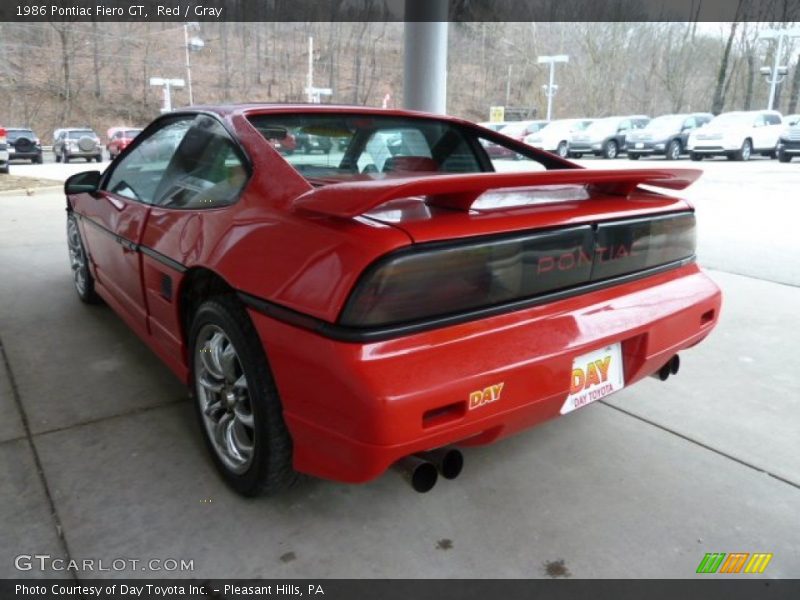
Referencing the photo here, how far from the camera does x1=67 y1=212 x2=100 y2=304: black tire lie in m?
4.01

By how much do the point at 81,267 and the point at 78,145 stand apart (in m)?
22.4

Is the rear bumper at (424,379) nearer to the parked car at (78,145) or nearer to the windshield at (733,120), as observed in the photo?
the windshield at (733,120)

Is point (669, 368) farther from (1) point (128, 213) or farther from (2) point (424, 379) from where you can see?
(1) point (128, 213)

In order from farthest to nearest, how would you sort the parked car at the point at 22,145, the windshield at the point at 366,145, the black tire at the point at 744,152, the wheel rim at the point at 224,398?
the parked car at the point at 22,145 < the black tire at the point at 744,152 < the windshield at the point at 366,145 < the wheel rim at the point at 224,398

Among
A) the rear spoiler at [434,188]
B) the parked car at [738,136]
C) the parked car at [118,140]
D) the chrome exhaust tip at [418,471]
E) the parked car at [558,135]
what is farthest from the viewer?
the parked car at [118,140]

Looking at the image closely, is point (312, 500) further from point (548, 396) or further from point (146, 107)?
point (146, 107)

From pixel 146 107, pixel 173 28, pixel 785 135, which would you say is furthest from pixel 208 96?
pixel 785 135

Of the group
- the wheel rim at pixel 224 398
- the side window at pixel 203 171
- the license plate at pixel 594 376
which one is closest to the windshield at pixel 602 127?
the side window at pixel 203 171

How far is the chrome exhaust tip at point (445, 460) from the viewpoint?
1784 millimetres

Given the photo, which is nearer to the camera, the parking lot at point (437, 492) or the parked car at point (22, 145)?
the parking lot at point (437, 492)

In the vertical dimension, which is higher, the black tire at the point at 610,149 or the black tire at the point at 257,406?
the black tire at the point at 610,149

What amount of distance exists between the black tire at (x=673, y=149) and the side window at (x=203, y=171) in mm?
21478

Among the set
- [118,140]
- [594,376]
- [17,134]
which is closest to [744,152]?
[594,376]
